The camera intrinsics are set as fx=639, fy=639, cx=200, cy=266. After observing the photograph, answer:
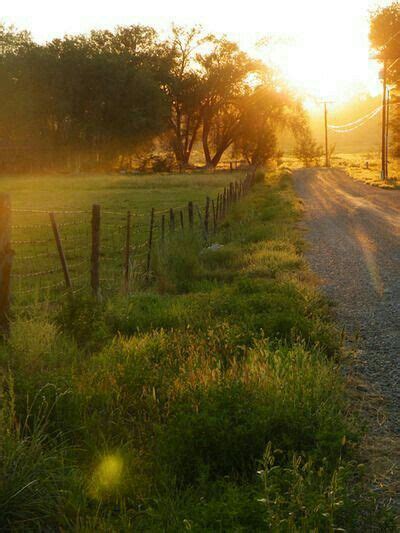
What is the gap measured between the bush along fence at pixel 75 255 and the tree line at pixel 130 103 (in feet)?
113

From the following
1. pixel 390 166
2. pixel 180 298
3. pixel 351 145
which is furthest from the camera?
pixel 351 145

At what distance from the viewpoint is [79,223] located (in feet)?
68.7

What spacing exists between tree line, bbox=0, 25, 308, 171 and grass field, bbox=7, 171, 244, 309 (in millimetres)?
13763

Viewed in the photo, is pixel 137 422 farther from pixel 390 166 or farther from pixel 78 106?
pixel 78 106

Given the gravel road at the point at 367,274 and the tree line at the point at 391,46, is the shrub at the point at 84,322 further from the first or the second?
the tree line at the point at 391,46

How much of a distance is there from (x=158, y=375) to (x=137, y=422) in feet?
2.15

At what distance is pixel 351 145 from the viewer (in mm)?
153750

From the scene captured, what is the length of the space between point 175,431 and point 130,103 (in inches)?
2285

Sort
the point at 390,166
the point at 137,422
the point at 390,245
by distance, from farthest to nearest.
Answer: the point at 390,166, the point at 390,245, the point at 137,422

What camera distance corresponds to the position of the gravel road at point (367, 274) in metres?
6.63

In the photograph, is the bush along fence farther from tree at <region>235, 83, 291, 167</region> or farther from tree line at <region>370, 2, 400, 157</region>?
tree at <region>235, 83, 291, 167</region>

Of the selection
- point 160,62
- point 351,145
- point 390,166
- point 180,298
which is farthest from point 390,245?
point 351,145

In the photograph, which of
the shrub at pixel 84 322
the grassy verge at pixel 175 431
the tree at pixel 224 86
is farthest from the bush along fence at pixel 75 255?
the tree at pixel 224 86

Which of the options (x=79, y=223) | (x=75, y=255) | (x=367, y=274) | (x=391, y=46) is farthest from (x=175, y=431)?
(x=391, y=46)
